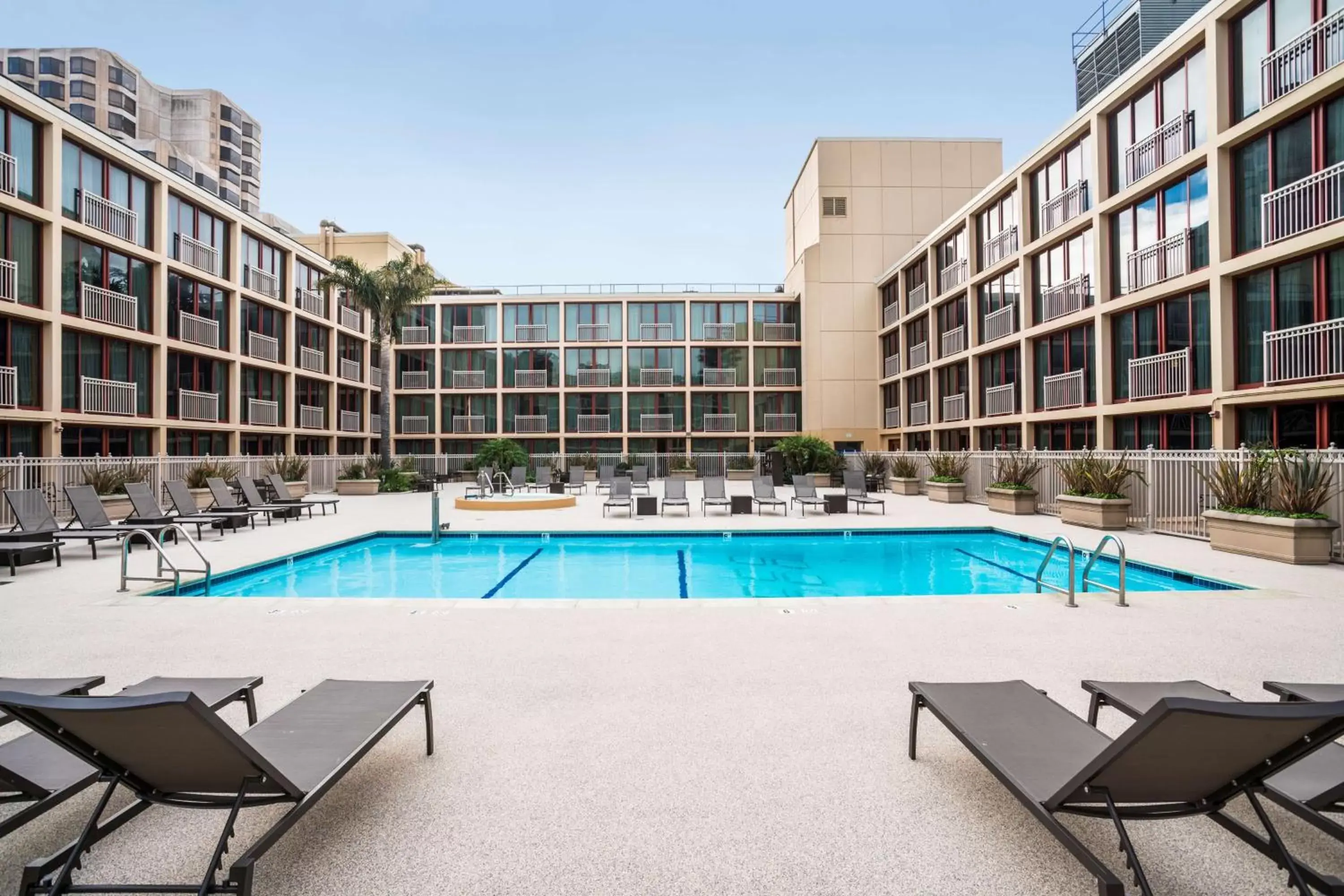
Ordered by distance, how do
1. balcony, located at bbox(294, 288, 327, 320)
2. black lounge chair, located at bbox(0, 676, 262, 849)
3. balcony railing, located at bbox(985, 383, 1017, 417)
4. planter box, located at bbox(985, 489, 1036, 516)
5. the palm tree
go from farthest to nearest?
balcony, located at bbox(294, 288, 327, 320), the palm tree, balcony railing, located at bbox(985, 383, 1017, 417), planter box, located at bbox(985, 489, 1036, 516), black lounge chair, located at bbox(0, 676, 262, 849)

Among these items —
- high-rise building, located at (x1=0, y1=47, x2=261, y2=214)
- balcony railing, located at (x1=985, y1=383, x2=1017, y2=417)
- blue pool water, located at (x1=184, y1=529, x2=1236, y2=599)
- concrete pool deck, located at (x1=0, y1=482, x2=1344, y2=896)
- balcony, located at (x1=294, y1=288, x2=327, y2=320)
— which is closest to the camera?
concrete pool deck, located at (x1=0, y1=482, x2=1344, y2=896)

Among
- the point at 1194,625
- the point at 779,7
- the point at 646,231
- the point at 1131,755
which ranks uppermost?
the point at 646,231

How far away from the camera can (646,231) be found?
96.5m

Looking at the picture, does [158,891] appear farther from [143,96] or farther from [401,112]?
[143,96]

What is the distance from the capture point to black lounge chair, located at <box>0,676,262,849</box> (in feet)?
7.86

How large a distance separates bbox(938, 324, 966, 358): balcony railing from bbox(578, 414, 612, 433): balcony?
18060mm

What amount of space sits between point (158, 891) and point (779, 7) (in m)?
28.1

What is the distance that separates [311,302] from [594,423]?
14938 mm

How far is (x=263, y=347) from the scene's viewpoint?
26.2 metres

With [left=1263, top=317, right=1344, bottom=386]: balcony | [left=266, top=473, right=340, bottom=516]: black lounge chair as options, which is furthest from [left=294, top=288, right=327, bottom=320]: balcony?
[left=1263, top=317, right=1344, bottom=386]: balcony

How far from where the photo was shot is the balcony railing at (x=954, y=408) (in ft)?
82.0

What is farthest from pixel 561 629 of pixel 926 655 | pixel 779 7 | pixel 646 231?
pixel 646 231

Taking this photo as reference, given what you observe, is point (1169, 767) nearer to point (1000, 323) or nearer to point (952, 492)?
point (952, 492)

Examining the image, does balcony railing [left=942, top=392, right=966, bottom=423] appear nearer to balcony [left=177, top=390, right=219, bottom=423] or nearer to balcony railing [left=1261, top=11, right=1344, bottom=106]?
balcony railing [left=1261, top=11, right=1344, bottom=106]
